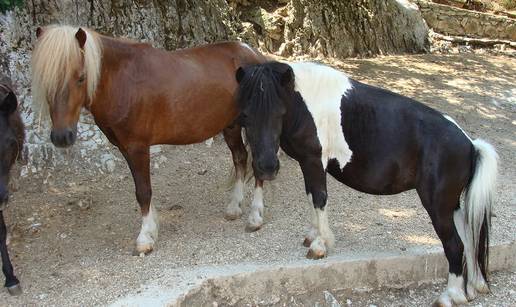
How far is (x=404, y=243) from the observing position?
14.3ft

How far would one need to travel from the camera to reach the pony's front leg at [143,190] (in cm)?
397

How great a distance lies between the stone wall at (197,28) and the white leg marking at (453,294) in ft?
11.5

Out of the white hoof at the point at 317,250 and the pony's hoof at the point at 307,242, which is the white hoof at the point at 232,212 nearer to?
the pony's hoof at the point at 307,242

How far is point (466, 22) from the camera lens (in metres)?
12.7

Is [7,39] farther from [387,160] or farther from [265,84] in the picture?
[387,160]

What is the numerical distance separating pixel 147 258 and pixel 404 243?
2.12m

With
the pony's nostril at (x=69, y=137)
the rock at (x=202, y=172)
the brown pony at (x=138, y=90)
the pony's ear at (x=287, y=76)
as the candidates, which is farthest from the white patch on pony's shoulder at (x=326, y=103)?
the rock at (x=202, y=172)

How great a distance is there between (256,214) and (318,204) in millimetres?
837

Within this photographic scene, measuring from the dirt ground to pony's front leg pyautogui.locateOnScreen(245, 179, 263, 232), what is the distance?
84 millimetres

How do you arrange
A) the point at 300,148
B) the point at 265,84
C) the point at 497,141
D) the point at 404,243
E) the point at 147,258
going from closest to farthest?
1. the point at 265,84
2. the point at 300,148
3. the point at 147,258
4. the point at 404,243
5. the point at 497,141

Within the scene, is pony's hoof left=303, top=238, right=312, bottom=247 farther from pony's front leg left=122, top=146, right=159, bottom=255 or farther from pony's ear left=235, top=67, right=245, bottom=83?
pony's ear left=235, top=67, right=245, bottom=83

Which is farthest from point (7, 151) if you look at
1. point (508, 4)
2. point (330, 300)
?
point (508, 4)

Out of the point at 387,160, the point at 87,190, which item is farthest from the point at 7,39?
the point at 387,160

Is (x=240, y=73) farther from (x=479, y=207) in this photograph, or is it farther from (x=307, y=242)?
(x=479, y=207)
